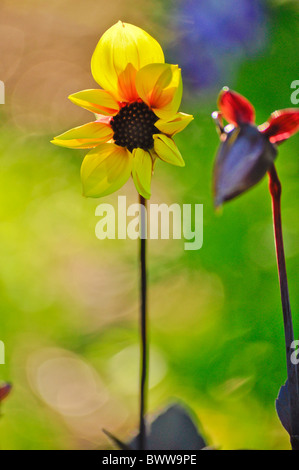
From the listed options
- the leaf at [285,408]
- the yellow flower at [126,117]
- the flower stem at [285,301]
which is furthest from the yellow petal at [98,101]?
the leaf at [285,408]

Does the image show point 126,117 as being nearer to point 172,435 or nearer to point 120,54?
point 120,54

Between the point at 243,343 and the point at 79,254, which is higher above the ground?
the point at 79,254

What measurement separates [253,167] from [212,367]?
0.30 metres

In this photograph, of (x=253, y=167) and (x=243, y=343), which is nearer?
(x=253, y=167)

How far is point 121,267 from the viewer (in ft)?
1.77

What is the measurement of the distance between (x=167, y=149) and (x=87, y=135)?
7 cm

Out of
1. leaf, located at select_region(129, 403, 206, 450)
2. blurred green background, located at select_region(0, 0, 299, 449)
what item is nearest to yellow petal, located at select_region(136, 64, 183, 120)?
blurred green background, located at select_region(0, 0, 299, 449)

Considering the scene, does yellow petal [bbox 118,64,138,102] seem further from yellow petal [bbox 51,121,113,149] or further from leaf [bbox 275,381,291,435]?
leaf [bbox 275,381,291,435]

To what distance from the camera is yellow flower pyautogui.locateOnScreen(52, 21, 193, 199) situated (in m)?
0.33

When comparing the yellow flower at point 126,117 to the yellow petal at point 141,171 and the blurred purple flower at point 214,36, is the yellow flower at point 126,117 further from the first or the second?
Answer: the blurred purple flower at point 214,36

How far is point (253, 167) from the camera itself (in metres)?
0.27

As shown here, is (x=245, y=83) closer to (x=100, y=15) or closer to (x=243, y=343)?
(x=100, y=15)
